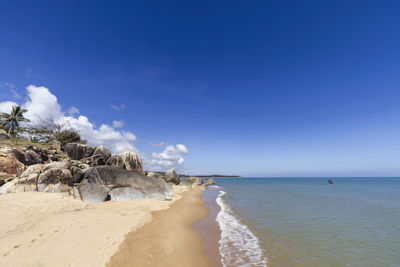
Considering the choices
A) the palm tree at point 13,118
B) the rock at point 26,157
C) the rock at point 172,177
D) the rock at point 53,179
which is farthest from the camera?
the rock at point 172,177

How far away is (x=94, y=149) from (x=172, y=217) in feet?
52.8

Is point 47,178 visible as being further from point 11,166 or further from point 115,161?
point 115,161

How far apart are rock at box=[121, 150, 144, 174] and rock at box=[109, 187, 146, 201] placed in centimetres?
526

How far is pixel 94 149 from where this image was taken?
22.3m

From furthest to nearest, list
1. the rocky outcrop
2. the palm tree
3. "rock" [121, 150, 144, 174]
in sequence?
1. the palm tree
2. "rock" [121, 150, 144, 174]
3. the rocky outcrop

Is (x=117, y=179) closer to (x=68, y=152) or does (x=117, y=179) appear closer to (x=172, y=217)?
(x=172, y=217)

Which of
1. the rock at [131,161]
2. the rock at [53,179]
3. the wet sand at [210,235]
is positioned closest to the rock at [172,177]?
the rock at [131,161]

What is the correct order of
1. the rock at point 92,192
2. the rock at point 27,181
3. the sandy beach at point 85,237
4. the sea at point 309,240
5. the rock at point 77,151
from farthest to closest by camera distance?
1. the rock at point 77,151
2. the rock at point 92,192
3. the rock at point 27,181
4. the sea at point 309,240
5. the sandy beach at point 85,237

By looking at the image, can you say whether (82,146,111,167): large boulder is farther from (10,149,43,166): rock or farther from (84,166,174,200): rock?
(84,166,174,200): rock

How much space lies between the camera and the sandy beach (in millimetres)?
5820

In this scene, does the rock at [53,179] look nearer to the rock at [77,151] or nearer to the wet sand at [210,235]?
the rock at [77,151]

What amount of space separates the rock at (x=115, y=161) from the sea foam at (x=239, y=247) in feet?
50.4

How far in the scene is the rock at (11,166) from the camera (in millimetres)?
14094

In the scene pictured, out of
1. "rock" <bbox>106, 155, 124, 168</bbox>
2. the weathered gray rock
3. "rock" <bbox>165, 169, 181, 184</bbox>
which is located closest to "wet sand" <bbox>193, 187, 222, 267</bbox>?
"rock" <bbox>106, 155, 124, 168</bbox>
